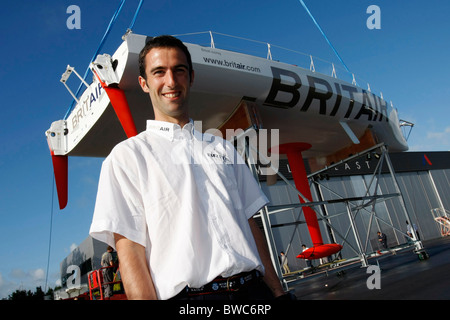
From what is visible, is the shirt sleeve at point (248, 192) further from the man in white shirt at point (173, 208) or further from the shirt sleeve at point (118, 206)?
the shirt sleeve at point (118, 206)

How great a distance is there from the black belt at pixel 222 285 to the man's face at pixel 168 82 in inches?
31.5

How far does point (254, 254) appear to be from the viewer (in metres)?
1.41

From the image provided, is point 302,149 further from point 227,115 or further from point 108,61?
point 108,61

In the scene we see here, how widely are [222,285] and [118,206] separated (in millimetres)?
514

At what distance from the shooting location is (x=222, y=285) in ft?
4.20

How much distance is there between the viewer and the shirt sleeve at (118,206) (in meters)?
1.23

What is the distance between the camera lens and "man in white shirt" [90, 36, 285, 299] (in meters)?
1.22

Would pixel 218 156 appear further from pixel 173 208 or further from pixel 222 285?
pixel 222 285

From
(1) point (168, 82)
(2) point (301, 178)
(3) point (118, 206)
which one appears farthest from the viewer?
(2) point (301, 178)

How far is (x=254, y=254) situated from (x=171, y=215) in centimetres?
40

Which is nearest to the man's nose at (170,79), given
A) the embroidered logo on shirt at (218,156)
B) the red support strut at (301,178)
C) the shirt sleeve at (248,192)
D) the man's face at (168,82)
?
the man's face at (168,82)

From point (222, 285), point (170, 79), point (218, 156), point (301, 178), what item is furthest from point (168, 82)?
point (301, 178)
